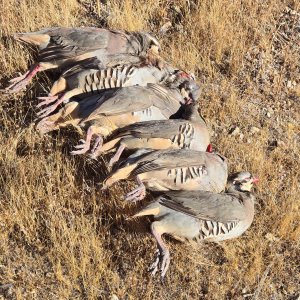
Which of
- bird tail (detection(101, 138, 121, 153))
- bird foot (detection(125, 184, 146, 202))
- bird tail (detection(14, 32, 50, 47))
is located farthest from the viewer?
bird tail (detection(14, 32, 50, 47))

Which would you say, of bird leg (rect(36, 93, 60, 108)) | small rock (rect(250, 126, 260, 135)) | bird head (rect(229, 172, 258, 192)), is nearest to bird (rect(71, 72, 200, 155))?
bird leg (rect(36, 93, 60, 108))

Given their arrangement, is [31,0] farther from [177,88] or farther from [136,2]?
[177,88]

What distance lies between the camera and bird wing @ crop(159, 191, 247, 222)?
14.4ft

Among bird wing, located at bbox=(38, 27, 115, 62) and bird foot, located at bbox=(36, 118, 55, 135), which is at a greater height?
bird wing, located at bbox=(38, 27, 115, 62)

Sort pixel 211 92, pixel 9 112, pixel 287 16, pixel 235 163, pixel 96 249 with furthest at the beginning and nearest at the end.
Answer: pixel 287 16 < pixel 211 92 < pixel 235 163 < pixel 9 112 < pixel 96 249

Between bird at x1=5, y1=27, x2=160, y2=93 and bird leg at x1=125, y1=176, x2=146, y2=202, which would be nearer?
bird leg at x1=125, y1=176, x2=146, y2=202

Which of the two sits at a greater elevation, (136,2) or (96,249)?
(136,2)

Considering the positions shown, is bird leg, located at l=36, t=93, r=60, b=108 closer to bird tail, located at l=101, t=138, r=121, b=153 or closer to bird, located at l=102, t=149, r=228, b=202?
bird tail, located at l=101, t=138, r=121, b=153

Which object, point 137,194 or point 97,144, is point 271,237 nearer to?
point 137,194

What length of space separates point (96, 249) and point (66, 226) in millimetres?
289

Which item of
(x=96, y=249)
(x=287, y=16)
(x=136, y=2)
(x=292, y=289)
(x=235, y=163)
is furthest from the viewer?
(x=287, y=16)

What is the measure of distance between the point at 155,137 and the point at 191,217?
77 cm

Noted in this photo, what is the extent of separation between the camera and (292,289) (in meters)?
4.76

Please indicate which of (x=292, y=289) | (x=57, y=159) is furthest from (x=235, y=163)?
(x=57, y=159)
